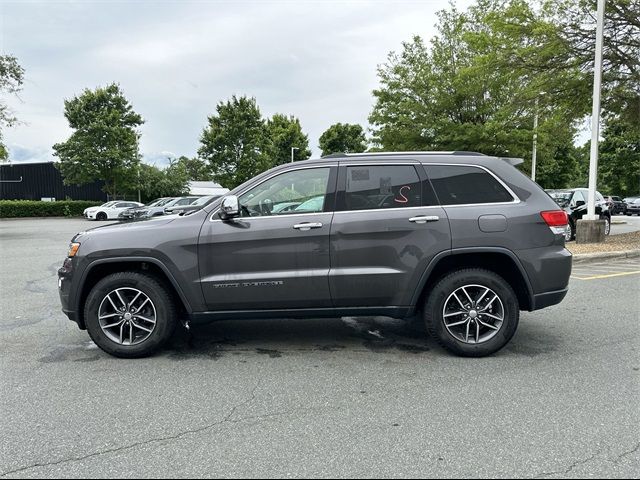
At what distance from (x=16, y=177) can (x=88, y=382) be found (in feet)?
172

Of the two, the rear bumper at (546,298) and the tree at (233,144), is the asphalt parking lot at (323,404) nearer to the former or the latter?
the rear bumper at (546,298)

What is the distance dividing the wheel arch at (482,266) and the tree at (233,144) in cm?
3634

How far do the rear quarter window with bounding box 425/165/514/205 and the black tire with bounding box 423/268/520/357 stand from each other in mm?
677

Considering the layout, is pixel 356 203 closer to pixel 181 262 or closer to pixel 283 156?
pixel 181 262

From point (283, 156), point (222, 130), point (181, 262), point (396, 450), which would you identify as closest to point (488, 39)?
point (181, 262)

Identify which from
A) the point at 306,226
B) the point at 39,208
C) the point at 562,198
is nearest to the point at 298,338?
the point at 306,226

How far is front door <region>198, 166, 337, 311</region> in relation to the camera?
436 centimetres

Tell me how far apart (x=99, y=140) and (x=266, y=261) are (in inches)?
1487

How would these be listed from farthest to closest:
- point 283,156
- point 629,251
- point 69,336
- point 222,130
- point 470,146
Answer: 1. point 283,156
2. point 222,130
3. point 470,146
4. point 629,251
5. point 69,336

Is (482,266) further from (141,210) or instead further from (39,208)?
(39,208)

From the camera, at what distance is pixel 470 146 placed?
1961 centimetres

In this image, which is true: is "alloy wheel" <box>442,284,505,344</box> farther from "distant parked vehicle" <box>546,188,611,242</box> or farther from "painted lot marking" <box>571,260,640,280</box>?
"distant parked vehicle" <box>546,188,611,242</box>

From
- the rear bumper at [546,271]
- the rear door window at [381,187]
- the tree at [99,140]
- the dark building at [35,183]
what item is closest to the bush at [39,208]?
the tree at [99,140]

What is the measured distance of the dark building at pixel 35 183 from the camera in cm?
4738
